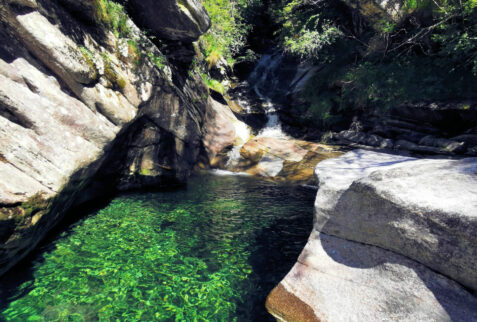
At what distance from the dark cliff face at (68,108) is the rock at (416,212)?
4854mm

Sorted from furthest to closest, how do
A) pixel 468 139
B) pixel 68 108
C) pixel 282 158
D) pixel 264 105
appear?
pixel 264 105 < pixel 282 158 < pixel 468 139 < pixel 68 108

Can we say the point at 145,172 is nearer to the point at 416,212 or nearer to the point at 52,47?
the point at 52,47

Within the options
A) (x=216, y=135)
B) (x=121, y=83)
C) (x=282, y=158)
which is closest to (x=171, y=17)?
(x=121, y=83)

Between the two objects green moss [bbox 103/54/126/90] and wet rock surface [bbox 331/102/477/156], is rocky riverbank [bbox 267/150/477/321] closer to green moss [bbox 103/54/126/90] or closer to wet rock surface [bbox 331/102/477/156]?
green moss [bbox 103/54/126/90]

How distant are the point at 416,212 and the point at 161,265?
4109 millimetres

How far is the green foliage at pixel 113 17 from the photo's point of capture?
21.1ft

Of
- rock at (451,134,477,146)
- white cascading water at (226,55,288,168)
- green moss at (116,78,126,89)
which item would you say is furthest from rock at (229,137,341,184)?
green moss at (116,78,126,89)

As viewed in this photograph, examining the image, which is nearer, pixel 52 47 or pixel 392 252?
pixel 392 252

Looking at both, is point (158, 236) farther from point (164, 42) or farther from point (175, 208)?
point (164, 42)

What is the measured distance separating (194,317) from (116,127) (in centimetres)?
502

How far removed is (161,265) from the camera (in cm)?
434

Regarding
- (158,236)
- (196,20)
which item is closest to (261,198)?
(158,236)

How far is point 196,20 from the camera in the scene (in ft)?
29.7

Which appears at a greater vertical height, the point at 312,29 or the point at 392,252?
the point at 312,29
